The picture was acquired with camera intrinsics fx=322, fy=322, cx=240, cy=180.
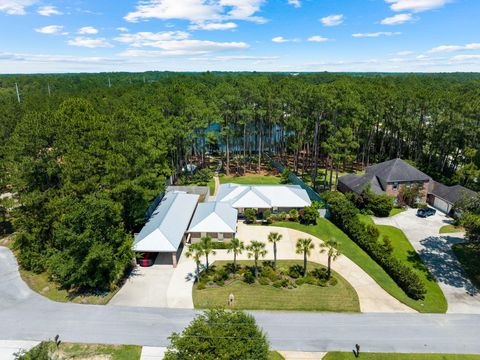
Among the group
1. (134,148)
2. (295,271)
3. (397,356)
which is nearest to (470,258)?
(397,356)

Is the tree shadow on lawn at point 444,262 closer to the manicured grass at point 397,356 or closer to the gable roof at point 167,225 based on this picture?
the manicured grass at point 397,356

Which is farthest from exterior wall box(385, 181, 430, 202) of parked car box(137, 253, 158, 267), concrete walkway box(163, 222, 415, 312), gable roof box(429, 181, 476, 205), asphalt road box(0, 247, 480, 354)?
parked car box(137, 253, 158, 267)

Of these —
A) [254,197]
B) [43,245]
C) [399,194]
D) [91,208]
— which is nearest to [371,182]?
[399,194]

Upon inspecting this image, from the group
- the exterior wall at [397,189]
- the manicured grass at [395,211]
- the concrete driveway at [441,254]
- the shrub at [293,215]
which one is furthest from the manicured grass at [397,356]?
the exterior wall at [397,189]

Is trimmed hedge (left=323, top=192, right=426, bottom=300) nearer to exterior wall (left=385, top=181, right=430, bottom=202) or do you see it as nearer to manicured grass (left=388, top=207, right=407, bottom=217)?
manicured grass (left=388, top=207, right=407, bottom=217)

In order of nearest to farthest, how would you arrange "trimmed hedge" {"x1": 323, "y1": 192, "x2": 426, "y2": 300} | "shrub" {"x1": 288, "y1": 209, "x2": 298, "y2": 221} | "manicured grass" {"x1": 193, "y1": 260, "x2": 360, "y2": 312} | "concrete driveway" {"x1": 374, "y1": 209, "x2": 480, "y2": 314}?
"manicured grass" {"x1": 193, "y1": 260, "x2": 360, "y2": 312}
"concrete driveway" {"x1": 374, "y1": 209, "x2": 480, "y2": 314}
"trimmed hedge" {"x1": 323, "y1": 192, "x2": 426, "y2": 300}
"shrub" {"x1": 288, "y1": 209, "x2": 298, "y2": 221}

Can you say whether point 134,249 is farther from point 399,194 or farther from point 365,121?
point 365,121
